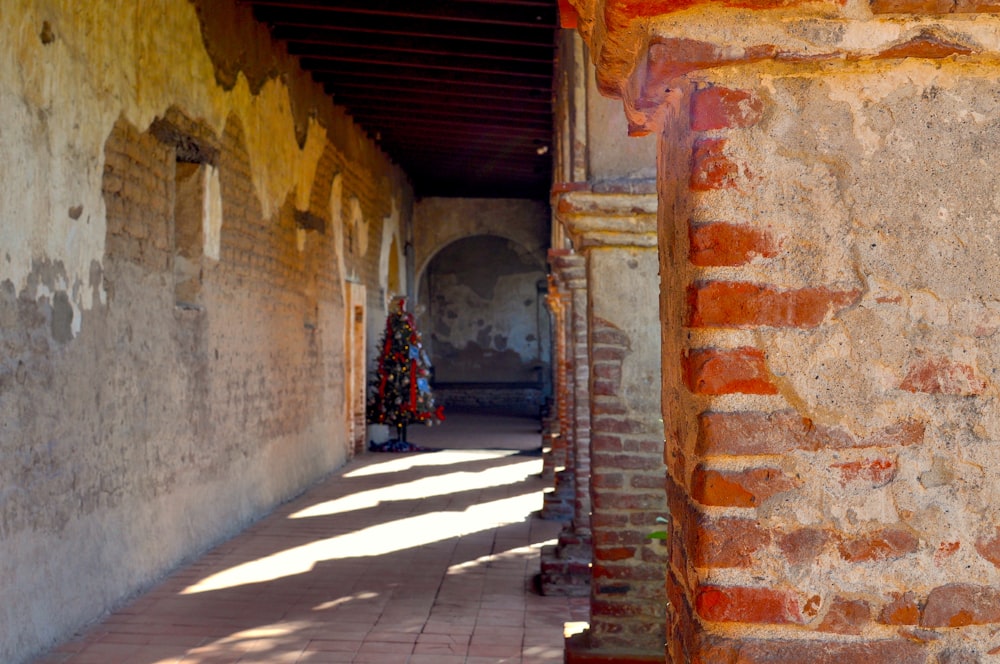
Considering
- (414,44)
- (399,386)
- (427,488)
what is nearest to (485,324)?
(399,386)

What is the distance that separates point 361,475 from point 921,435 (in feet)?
32.1

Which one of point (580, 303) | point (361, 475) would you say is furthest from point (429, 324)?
point (580, 303)

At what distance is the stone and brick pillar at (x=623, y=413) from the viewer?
13.9ft

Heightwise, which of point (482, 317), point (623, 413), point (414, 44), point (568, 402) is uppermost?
point (414, 44)

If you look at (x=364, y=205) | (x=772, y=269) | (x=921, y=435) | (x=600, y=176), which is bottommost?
(x=921, y=435)

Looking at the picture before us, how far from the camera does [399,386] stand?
13422 millimetres

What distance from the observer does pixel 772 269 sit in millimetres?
1646

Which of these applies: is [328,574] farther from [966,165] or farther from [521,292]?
[521,292]

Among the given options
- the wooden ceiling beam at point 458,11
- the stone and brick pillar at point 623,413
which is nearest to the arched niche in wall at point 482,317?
the wooden ceiling beam at point 458,11

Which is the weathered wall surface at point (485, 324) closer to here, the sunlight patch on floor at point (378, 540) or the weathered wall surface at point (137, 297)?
the weathered wall surface at point (137, 297)

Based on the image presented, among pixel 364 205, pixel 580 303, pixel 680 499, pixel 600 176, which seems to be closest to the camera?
pixel 680 499

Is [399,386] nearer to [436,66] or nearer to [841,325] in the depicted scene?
[436,66]

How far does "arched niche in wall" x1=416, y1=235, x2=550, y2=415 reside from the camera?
2270 cm

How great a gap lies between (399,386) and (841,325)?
1195cm
